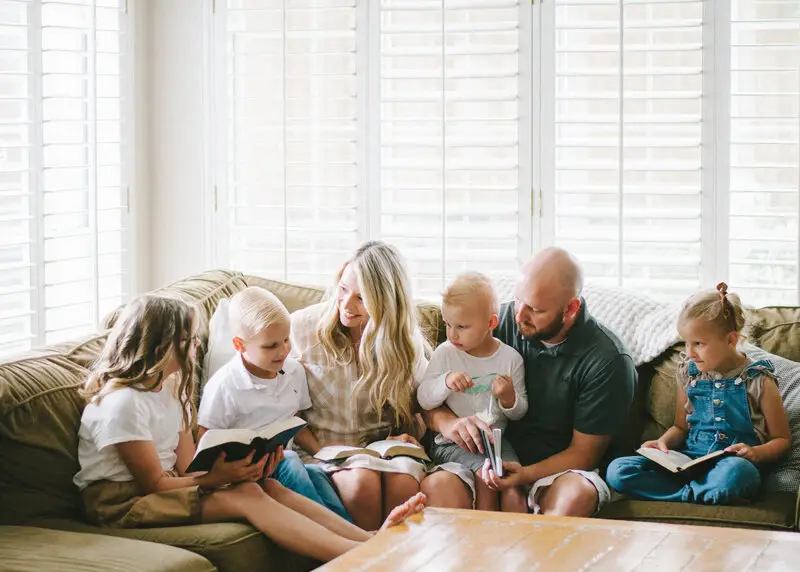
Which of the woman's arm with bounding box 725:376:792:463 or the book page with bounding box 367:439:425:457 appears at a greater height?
the woman's arm with bounding box 725:376:792:463

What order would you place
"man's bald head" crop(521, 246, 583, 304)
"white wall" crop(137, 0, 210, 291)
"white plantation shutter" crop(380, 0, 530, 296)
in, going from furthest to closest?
"white wall" crop(137, 0, 210, 291) < "white plantation shutter" crop(380, 0, 530, 296) < "man's bald head" crop(521, 246, 583, 304)

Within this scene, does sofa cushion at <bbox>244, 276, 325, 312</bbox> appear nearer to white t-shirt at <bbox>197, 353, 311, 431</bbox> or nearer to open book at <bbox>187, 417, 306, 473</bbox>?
white t-shirt at <bbox>197, 353, 311, 431</bbox>

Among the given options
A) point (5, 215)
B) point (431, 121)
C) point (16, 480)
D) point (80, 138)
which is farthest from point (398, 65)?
point (16, 480)

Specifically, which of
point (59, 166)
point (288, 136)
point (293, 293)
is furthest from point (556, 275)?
point (59, 166)

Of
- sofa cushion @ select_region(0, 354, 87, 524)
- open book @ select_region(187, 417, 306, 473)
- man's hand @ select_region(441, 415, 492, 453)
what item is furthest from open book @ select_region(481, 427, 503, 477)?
sofa cushion @ select_region(0, 354, 87, 524)

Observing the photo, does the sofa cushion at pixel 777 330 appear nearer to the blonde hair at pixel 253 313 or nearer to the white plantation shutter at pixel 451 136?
the white plantation shutter at pixel 451 136

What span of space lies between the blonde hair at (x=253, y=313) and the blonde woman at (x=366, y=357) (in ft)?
0.61

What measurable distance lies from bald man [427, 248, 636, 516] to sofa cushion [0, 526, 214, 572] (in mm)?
877

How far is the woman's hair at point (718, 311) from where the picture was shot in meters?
2.91

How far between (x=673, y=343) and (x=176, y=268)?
1881mm

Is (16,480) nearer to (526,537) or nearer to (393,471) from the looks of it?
(393,471)

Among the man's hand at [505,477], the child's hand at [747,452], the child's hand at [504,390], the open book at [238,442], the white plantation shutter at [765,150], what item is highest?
the white plantation shutter at [765,150]

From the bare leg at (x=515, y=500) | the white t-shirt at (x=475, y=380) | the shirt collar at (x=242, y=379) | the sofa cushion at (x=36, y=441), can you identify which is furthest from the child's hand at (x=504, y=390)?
the sofa cushion at (x=36, y=441)

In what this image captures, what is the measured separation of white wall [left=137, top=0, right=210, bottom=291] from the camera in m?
4.07
